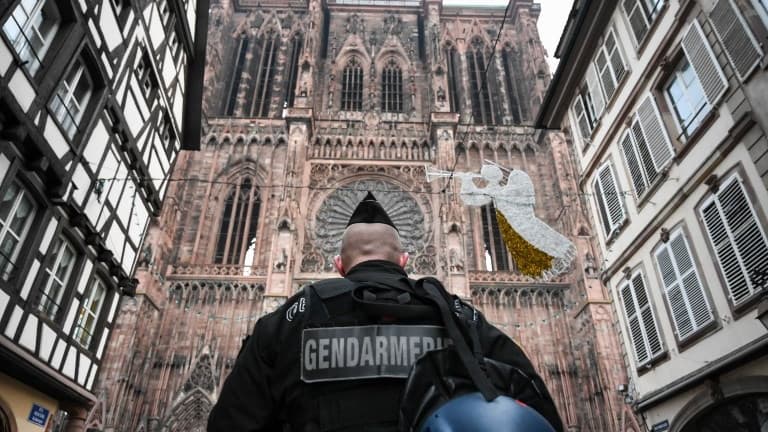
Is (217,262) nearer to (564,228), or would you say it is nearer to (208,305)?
(208,305)

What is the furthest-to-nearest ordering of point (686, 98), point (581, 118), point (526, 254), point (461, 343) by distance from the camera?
point (581, 118)
point (526, 254)
point (686, 98)
point (461, 343)

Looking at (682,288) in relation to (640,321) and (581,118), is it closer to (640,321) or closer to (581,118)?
(640,321)

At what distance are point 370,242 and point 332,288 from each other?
1.36ft

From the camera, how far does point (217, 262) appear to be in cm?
2227

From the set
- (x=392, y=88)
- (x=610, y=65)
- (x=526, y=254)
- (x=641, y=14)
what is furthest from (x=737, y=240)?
(x=392, y=88)

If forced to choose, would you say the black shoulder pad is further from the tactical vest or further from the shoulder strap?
the shoulder strap

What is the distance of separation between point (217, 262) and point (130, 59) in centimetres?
1345

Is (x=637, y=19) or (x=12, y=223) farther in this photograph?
(x=637, y=19)

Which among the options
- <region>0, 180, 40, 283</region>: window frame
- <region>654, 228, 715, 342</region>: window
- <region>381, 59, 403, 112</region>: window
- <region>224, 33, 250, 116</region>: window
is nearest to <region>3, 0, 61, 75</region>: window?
<region>0, 180, 40, 283</region>: window frame

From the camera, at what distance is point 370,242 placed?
247 cm

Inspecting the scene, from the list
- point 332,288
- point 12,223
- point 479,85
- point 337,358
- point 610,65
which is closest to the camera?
point 337,358

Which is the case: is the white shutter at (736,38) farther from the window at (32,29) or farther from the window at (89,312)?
the window at (89,312)

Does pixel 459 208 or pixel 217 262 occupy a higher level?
pixel 459 208

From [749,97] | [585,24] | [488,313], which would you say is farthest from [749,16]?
[488,313]
